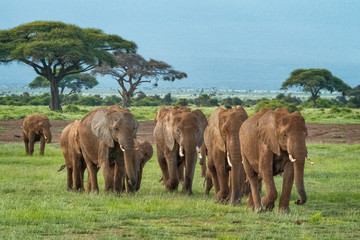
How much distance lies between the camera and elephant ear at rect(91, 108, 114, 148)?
1239 centimetres

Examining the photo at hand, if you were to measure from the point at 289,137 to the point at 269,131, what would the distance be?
557 millimetres

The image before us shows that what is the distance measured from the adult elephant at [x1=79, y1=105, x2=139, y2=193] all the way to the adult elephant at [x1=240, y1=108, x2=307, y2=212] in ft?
6.90

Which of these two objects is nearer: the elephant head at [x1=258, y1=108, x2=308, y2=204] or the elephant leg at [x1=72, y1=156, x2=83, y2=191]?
the elephant head at [x1=258, y1=108, x2=308, y2=204]

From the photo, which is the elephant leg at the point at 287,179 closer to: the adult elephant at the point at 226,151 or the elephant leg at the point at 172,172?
the adult elephant at the point at 226,151

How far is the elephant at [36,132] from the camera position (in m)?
22.5

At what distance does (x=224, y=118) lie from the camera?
1191 centimetres

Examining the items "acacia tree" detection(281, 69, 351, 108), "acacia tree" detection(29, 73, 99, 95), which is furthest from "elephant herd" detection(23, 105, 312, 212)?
"acacia tree" detection(29, 73, 99, 95)

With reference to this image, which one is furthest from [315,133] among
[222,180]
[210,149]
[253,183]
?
[253,183]

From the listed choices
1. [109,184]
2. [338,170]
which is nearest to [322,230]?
[109,184]

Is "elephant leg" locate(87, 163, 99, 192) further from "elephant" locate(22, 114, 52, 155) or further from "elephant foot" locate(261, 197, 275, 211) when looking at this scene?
"elephant" locate(22, 114, 52, 155)

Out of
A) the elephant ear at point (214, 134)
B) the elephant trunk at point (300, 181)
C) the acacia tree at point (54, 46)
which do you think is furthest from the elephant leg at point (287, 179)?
the acacia tree at point (54, 46)

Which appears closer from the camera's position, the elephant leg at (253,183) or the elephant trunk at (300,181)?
the elephant trunk at (300,181)

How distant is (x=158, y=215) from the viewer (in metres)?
10.2

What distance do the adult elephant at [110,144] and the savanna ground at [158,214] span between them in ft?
1.24
